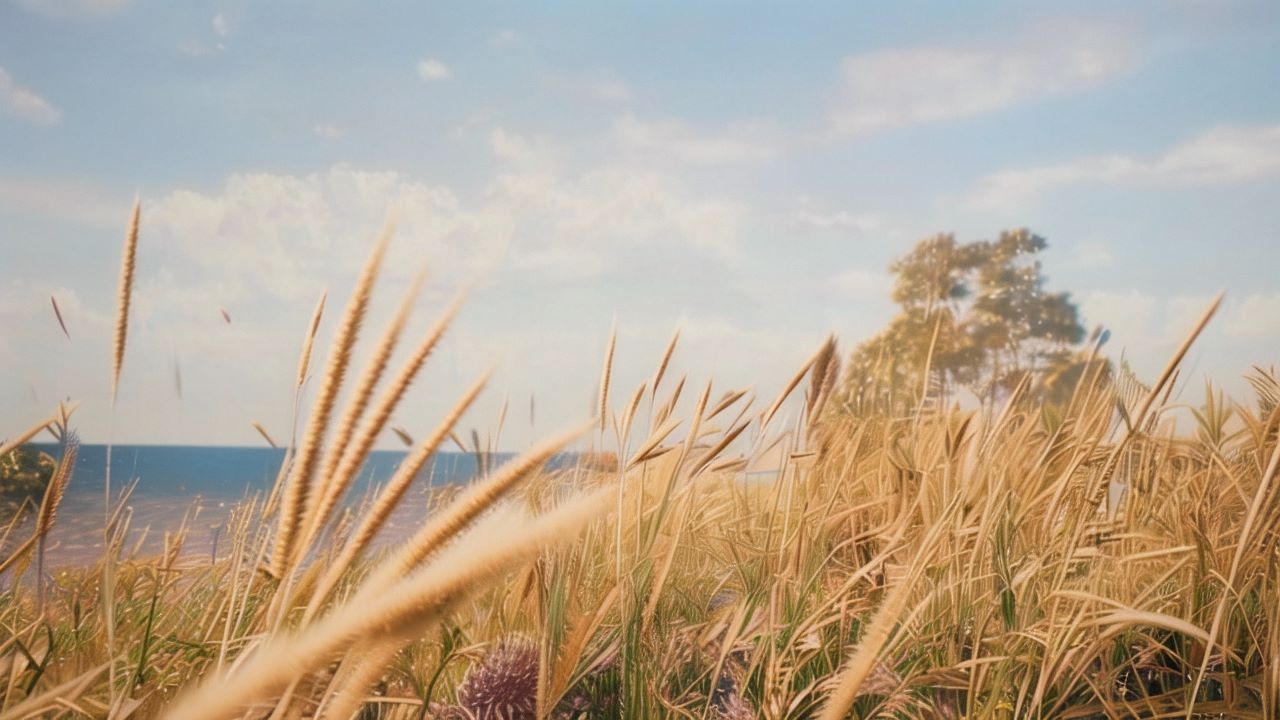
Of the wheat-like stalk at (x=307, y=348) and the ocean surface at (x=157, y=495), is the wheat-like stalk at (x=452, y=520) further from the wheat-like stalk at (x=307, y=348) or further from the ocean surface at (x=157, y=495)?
the wheat-like stalk at (x=307, y=348)

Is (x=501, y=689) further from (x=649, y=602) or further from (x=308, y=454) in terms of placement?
(x=308, y=454)

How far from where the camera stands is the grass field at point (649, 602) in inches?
23.4

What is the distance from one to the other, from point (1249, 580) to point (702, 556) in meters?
1.72

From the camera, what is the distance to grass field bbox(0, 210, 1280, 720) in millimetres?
594

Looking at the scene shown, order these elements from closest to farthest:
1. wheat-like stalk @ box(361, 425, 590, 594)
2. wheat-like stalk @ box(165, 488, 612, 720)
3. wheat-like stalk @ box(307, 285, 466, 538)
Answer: wheat-like stalk @ box(165, 488, 612, 720), wheat-like stalk @ box(361, 425, 590, 594), wheat-like stalk @ box(307, 285, 466, 538)

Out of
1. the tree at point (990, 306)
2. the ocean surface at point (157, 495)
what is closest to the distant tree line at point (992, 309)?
the tree at point (990, 306)

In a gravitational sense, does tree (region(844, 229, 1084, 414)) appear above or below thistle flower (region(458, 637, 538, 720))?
above

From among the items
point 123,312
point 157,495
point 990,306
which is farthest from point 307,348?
point 990,306

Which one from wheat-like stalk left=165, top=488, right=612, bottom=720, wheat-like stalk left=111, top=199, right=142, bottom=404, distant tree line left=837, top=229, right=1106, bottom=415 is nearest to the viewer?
wheat-like stalk left=165, top=488, right=612, bottom=720

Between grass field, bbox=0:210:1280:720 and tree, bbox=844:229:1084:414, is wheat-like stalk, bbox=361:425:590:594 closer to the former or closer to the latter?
grass field, bbox=0:210:1280:720

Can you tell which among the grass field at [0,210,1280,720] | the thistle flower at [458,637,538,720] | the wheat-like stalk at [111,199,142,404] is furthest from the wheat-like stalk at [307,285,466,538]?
the thistle flower at [458,637,538,720]

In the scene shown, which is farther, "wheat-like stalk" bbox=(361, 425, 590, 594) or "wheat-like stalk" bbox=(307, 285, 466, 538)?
"wheat-like stalk" bbox=(307, 285, 466, 538)

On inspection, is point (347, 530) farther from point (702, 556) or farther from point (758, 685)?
point (702, 556)

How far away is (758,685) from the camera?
1.87 m
